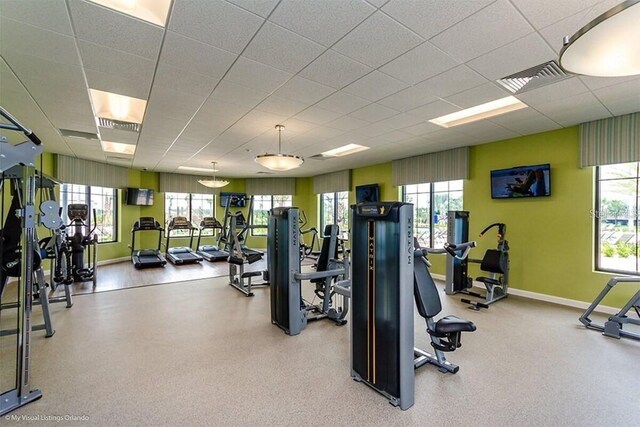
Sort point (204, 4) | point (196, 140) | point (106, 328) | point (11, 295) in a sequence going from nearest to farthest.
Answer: point (204, 4), point (106, 328), point (11, 295), point (196, 140)

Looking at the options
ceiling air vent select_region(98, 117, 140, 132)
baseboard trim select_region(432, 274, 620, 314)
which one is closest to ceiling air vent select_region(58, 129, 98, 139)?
ceiling air vent select_region(98, 117, 140, 132)

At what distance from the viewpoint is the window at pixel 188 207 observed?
1030 centimetres

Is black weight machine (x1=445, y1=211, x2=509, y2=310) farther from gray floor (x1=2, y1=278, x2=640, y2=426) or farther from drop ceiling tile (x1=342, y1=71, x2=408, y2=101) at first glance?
drop ceiling tile (x1=342, y1=71, x2=408, y2=101)

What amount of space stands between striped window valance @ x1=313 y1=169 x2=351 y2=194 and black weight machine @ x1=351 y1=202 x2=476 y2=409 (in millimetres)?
6635

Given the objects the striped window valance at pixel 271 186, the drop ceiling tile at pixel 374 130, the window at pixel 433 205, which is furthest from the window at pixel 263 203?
the drop ceiling tile at pixel 374 130

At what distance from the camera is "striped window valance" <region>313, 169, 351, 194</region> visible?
9164 mm

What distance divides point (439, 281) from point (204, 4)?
6.31 meters

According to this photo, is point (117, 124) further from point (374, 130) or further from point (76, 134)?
point (374, 130)

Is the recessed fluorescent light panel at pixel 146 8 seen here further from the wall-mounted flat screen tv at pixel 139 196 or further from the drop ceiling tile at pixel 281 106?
the wall-mounted flat screen tv at pixel 139 196

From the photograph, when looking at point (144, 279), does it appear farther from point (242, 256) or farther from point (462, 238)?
point (462, 238)

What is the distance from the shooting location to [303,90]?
337 cm

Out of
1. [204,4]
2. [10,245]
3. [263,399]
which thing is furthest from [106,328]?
[204,4]

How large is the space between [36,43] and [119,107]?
201 cm

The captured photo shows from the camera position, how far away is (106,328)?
370cm
